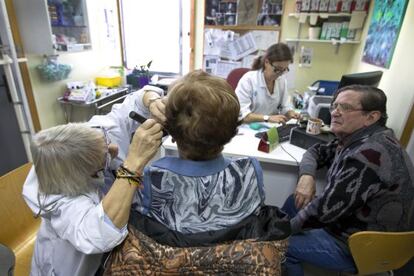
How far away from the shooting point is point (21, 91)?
6.56 feet

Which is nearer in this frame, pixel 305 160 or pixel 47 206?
pixel 47 206

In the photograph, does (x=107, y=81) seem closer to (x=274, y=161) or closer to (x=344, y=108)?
(x=274, y=161)

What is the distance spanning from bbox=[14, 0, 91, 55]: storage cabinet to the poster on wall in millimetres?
2728

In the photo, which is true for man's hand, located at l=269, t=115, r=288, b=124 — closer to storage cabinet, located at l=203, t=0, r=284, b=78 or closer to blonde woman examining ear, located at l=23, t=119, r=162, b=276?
blonde woman examining ear, located at l=23, t=119, r=162, b=276

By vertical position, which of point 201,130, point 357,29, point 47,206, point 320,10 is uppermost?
point 320,10

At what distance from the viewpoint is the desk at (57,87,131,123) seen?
261 centimetres

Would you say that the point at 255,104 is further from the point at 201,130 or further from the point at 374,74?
the point at 201,130

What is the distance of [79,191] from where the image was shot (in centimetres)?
75

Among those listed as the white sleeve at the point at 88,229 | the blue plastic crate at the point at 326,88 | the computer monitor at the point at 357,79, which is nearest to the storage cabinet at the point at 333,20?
the blue plastic crate at the point at 326,88

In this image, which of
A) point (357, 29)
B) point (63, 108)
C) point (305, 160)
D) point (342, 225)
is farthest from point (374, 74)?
point (63, 108)

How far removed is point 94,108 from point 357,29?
2.93m

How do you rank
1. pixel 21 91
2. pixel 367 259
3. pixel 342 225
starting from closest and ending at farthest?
pixel 367 259, pixel 342 225, pixel 21 91

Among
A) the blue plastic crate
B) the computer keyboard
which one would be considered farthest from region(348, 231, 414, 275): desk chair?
the blue plastic crate

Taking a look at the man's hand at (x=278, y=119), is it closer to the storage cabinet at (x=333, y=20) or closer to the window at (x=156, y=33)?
the storage cabinet at (x=333, y=20)
